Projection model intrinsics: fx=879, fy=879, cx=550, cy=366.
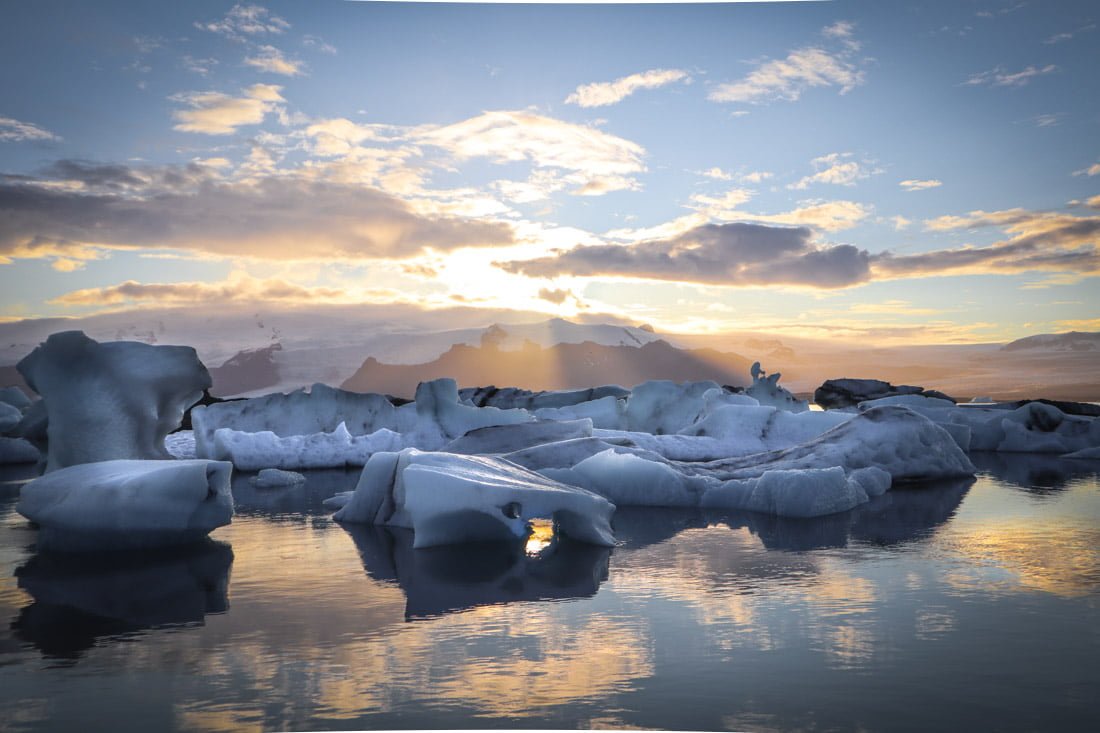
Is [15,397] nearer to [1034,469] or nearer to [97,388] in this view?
[97,388]

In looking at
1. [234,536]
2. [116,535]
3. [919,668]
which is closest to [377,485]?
[234,536]

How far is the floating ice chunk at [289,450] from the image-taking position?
608 inches

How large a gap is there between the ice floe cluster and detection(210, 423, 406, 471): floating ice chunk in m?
0.03

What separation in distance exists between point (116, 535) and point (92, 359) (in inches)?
139

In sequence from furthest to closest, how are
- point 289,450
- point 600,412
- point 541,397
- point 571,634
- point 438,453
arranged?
1. point 541,397
2. point 600,412
3. point 289,450
4. point 438,453
5. point 571,634

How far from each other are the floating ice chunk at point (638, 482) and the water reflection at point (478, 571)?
8.04ft

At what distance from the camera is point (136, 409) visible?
10148 millimetres

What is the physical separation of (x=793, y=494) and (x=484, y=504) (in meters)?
3.47

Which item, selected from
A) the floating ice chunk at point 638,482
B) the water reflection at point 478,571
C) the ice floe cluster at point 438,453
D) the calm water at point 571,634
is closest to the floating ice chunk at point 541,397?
the ice floe cluster at point 438,453

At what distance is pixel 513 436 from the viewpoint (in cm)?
1129

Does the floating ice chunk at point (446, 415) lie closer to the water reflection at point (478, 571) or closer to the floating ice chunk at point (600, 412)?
the floating ice chunk at point (600, 412)

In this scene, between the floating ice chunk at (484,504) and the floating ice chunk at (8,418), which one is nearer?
the floating ice chunk at (484,504)

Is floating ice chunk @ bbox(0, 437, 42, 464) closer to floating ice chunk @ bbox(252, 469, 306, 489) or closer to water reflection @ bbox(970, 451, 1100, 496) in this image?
floating ice chunk @ bbox(252, 469, 306, 489)

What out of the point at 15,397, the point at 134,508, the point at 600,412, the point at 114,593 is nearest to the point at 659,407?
the point at 600,412
